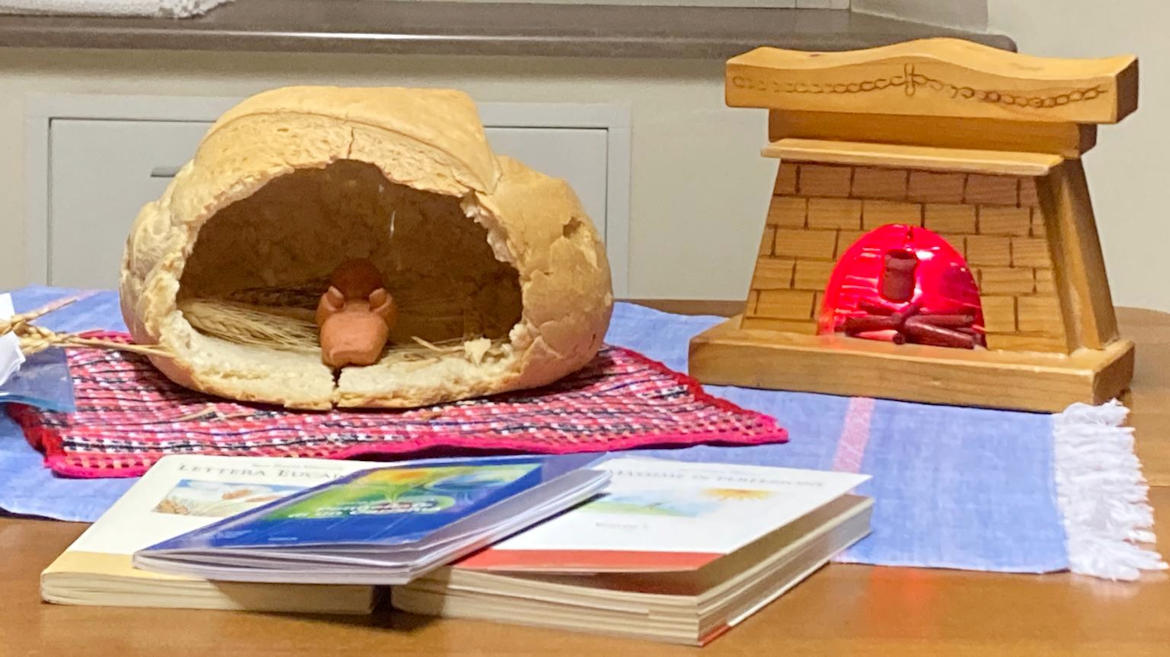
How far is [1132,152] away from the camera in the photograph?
192 centimetres

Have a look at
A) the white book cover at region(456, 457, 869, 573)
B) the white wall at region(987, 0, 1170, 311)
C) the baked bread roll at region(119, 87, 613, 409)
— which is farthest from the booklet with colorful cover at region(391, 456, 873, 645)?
the white wall at region(987, 0, 1170, 311)

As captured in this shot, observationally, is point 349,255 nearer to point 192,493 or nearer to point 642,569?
point 192,493

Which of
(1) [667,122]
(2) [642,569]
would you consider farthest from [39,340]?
(1) [667,122]

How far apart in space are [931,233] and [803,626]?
59cm

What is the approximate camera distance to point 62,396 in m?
1.04

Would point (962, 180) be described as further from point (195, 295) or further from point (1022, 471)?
point (195, 295)

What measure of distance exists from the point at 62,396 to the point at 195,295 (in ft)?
0.90

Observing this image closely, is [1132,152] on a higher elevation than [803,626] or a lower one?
higher

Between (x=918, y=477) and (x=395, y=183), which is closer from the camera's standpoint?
(x=918, y=477)

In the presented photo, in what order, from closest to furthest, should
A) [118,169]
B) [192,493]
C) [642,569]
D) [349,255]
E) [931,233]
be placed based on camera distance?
[642,569] → [192,493] → [931,233] → [349,255] → [118,169]

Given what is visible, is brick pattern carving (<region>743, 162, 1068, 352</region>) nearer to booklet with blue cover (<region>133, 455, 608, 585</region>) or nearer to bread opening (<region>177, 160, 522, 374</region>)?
bread opening (<region>177, 160, 522, 374</region>)

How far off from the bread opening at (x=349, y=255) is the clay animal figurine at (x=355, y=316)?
2.1 inches

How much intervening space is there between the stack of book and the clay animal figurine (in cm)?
33

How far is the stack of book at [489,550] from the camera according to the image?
70 cm
